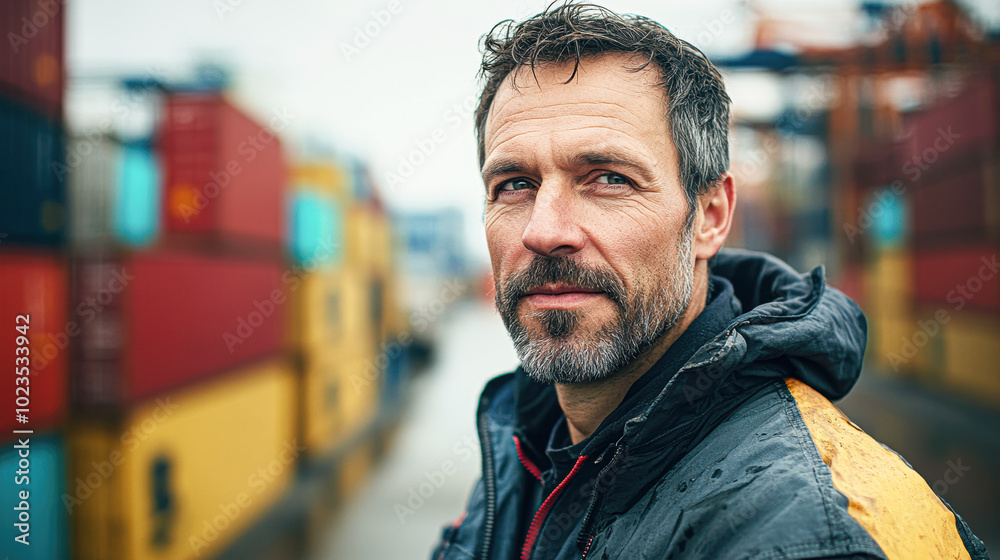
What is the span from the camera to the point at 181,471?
726 cm

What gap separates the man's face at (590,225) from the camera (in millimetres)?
1433

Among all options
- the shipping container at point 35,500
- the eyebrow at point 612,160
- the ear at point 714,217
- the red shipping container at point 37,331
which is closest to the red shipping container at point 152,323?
the red shipping container at point 37,331

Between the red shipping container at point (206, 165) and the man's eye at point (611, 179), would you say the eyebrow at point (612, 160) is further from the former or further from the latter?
the red shipping container at point (206, 165)

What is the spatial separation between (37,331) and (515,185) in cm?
590

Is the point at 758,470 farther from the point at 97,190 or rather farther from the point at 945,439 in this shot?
the point at 945,439

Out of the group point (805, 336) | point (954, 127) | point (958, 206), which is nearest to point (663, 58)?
point (805, 336)

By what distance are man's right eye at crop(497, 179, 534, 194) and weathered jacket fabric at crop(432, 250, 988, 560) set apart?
0.66 metres

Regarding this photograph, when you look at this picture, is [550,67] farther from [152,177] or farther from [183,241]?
[152,177]

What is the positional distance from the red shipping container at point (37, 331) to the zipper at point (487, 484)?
16.6 ft

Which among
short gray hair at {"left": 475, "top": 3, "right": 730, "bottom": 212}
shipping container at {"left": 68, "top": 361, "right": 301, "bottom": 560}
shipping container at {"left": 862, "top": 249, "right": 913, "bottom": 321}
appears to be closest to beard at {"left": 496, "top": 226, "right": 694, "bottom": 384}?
short gray hair at {"left": 475, "top": 3, "right": 730, "bottom": 212}

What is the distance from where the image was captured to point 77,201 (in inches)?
307

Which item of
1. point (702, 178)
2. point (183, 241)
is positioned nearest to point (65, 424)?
point (183, 241)

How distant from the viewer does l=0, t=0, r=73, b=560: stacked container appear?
Result: 503 centimetres

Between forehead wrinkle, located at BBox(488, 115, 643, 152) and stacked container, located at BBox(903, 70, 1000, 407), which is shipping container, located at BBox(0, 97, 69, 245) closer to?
forehead wrinkle, located at BBox(488, 115, 643, 152)
